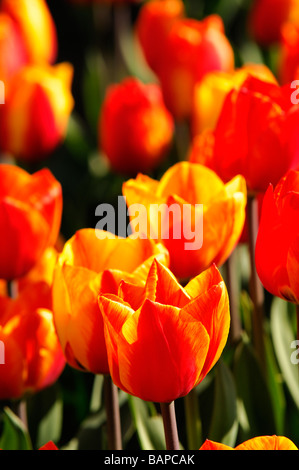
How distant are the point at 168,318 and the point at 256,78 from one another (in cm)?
28

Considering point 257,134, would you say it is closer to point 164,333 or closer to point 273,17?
point 164,333

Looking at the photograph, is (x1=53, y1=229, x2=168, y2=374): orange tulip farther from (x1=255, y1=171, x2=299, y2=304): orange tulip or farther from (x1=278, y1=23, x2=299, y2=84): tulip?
(x1=278, y1=23, x2=299, y2=84): tulip

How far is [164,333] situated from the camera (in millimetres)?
465


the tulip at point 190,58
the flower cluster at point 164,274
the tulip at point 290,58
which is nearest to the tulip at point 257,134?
the flower cluster at point 164,274

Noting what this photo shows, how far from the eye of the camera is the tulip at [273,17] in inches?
55.2

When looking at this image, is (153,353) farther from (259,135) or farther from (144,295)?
(259,135)

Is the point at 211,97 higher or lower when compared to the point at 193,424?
higher

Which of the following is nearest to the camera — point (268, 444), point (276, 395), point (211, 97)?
point (268, 444)

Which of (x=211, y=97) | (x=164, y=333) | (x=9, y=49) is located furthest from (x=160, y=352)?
(x=9, y=49)

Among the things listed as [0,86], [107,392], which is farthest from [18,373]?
[0,86]

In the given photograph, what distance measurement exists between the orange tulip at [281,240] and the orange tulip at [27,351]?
19cm

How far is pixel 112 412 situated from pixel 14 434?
9 centimetres

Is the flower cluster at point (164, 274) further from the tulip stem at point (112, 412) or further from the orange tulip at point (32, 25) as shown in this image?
the orange tulip at point (32, 25)

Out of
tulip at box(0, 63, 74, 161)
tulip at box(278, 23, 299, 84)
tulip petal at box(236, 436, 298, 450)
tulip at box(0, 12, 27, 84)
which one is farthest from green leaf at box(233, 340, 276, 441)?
tulip at box(0, 12, 27, 84)
